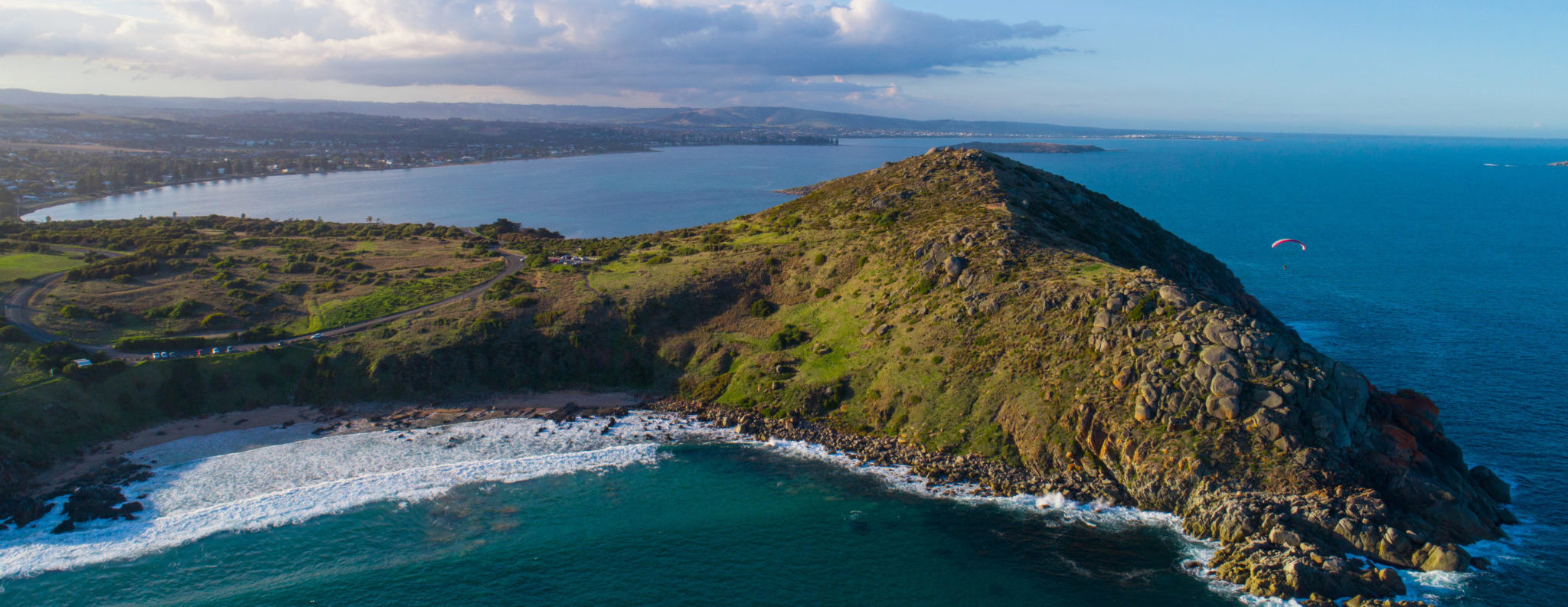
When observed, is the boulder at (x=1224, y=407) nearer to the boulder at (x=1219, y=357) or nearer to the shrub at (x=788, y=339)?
→ the boulder at (x=1219, y=357)

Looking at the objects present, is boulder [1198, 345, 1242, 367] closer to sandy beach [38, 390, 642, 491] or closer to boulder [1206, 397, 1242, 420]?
boulder [1206, 397, 1242, 420]

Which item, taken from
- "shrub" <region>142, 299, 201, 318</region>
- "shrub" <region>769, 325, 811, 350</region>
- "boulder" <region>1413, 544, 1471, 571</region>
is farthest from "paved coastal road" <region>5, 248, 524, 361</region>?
"boulder" <region>1413, 544, 1471, 571</region>

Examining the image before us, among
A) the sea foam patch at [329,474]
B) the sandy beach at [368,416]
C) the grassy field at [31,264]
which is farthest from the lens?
the grassy field at [31,264]

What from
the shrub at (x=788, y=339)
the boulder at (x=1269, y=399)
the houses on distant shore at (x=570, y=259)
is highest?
the houses on distant shore at (x=570, y=259)

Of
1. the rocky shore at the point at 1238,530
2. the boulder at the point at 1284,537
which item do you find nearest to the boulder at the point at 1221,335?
the rocky shore at the point at 1238,530

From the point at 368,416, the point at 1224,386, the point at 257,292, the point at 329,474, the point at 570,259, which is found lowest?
the point at 329,474

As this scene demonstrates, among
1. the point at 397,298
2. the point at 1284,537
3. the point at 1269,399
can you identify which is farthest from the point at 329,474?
the point at 1269,399

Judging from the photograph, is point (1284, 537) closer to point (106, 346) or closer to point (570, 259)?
point (570, 259)
